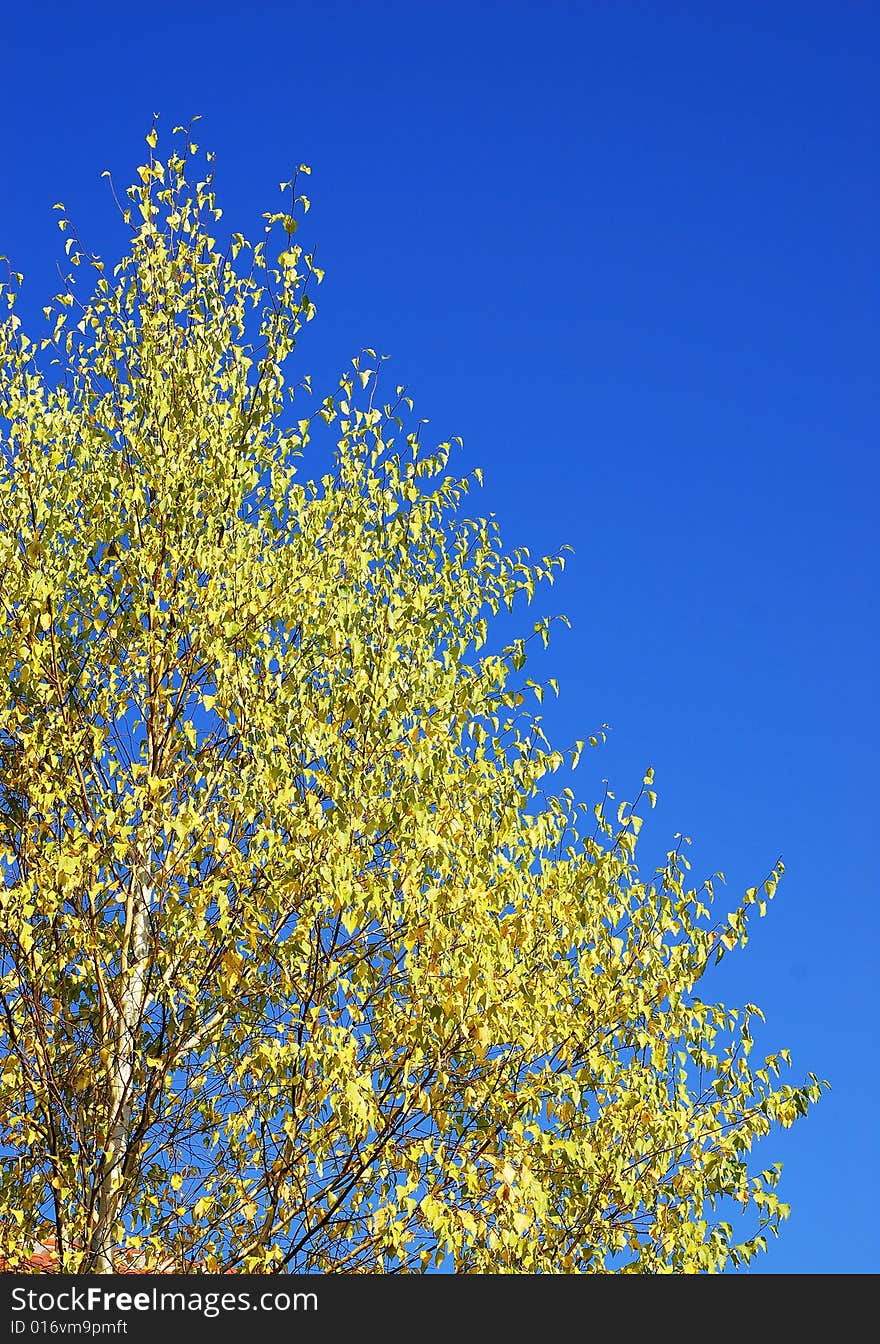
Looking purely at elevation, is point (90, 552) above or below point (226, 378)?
below

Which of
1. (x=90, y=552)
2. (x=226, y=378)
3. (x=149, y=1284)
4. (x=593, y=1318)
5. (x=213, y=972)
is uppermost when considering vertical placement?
(x=226, y=378)

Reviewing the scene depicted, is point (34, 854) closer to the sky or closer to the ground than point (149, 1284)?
closer to the sky

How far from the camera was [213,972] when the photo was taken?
8906 millimetres

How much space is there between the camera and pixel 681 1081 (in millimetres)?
8977

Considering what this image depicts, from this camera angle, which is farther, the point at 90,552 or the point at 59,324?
the point at 59,324

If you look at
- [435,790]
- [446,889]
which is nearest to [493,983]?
[446,889]

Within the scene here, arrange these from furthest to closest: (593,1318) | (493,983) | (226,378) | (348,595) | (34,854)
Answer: (226,378) → (348,595) → (34,854) → (493,983) → (593,1318)

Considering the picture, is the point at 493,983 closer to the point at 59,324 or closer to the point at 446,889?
the point at 446,889

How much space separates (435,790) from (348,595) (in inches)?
77.7

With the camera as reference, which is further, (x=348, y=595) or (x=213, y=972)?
(x=348, y=595)

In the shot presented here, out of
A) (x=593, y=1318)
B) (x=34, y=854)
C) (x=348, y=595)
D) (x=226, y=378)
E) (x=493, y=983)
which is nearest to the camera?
(x=593, y=1318)

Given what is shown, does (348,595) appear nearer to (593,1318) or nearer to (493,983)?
(493,983)

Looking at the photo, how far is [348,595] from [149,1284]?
5.28 meters

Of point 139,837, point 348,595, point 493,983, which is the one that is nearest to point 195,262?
point 348,595
